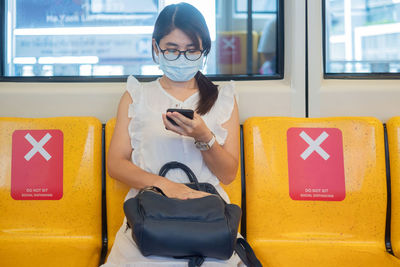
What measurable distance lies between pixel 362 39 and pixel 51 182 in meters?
2.53

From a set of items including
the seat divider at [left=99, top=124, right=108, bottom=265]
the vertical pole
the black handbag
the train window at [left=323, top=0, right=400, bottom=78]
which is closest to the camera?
the black handbag

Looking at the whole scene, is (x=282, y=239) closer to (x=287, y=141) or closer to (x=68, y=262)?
(x=287, y=141)

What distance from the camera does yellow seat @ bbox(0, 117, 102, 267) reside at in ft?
7.14

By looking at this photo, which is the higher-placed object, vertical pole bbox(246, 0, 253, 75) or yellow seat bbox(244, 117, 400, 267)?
vertical pole bbox(246, 0, 253, 75)

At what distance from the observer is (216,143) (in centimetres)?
180

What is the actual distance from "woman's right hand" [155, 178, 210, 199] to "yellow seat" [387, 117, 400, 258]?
1.14 metres

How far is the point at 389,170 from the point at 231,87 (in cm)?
102

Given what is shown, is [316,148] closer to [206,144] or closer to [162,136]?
[206,144]

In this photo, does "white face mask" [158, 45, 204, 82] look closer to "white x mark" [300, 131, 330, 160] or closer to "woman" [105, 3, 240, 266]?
"woman" [105, 3, 240, 266]

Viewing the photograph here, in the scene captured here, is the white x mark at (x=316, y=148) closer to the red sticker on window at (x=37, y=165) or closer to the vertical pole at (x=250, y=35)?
the vertical pole at (x=250, y=35)

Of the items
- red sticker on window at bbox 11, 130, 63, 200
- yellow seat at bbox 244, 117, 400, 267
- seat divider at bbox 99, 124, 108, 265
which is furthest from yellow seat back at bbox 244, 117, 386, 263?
Answer: red sticker on window at bbox 11, 130, 63, 200

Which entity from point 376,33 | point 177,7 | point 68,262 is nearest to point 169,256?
point 68,262

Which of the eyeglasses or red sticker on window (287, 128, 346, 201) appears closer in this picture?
the eyeglasses

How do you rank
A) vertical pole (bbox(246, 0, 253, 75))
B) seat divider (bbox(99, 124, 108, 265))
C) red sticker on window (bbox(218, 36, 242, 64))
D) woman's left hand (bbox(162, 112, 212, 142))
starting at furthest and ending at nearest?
1. red sticker on window (bbox(218, 36, 242, 64))
2. vertical pole (bbox(246, 0, 253, 75))
3. seat divider (bbox(99, 124, 108, 265))
4. woman's left hand (bbox(162, 112, 212, 142))
